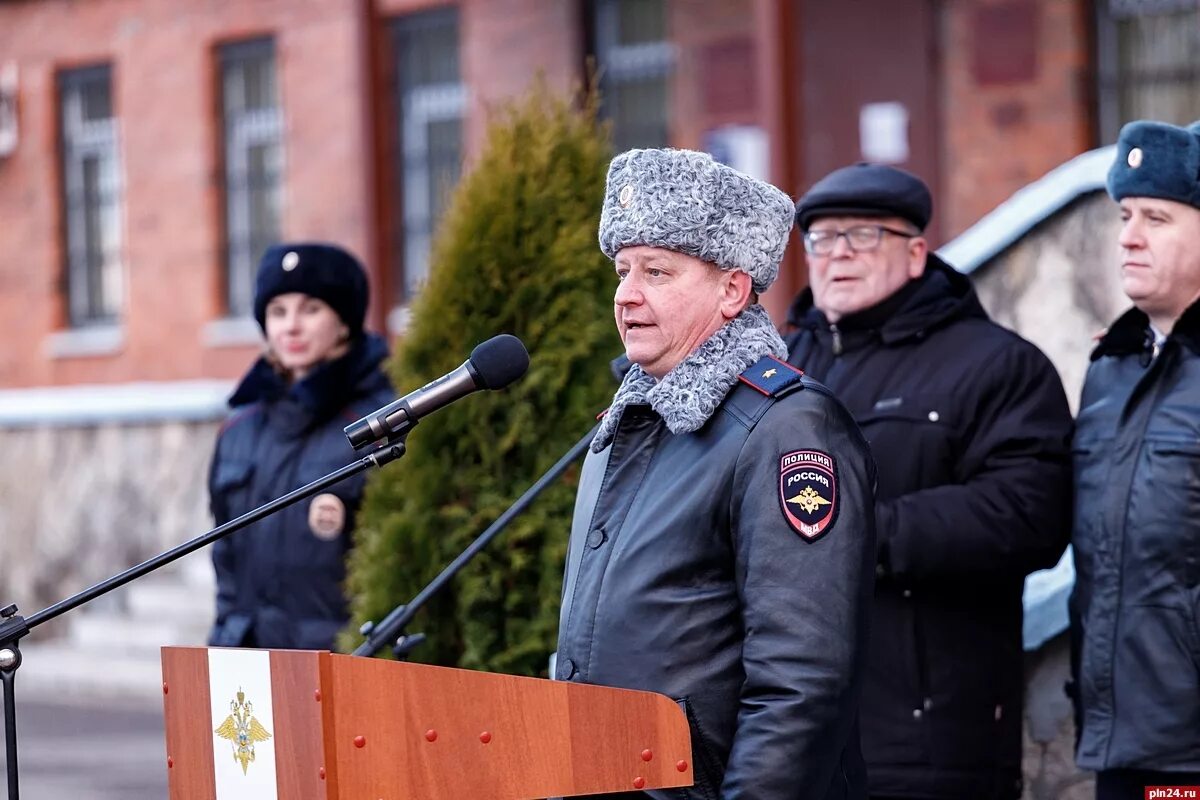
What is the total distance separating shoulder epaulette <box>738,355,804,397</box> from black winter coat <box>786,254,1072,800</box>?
3.13ft

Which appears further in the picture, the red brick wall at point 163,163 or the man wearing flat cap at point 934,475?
the red brick wall at point 163,163

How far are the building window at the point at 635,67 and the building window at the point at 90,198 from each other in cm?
546

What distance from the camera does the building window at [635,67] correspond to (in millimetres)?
12672

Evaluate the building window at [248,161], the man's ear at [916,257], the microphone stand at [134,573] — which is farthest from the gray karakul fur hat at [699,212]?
the building window at [248,161]

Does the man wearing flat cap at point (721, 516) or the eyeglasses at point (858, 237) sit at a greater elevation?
the eyeglasses at point (858, 237)

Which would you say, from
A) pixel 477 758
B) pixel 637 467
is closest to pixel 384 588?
pixel 637 467

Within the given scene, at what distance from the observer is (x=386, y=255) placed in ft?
41.7

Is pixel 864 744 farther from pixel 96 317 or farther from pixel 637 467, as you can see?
pixel 96 317

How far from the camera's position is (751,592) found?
104 inches

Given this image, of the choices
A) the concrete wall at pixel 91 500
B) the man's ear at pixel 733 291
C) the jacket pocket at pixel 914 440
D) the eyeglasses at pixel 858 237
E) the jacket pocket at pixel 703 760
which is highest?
the eyeglasses at pixel 858 237

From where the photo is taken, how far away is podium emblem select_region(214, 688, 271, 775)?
250cm

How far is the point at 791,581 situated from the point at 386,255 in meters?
10.3

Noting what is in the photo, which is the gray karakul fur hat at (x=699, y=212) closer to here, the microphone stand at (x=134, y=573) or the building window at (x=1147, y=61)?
the microphone stand at (x=134, y=573)

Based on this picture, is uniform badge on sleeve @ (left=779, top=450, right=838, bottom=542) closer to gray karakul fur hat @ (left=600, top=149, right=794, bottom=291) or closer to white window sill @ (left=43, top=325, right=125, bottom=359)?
gray karakul fur hat @ (left=600, top=149, right=794, bottom=291)
